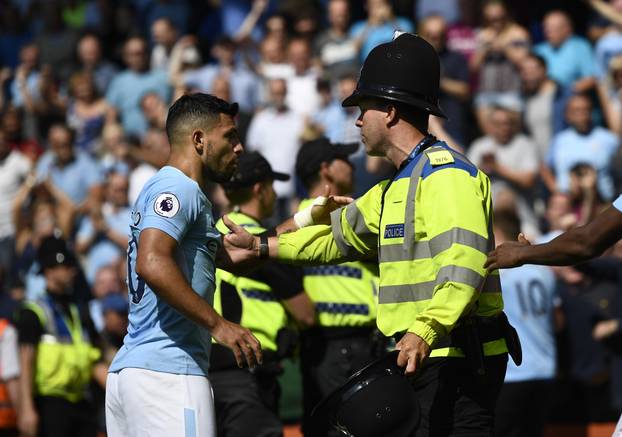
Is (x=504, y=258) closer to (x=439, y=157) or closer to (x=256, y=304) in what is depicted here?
(x=439, y=157)

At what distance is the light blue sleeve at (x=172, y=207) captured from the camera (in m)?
5.38

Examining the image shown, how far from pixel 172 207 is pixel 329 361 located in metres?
2.83

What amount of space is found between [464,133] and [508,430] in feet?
16.3

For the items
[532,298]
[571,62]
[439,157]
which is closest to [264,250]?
[439,157]

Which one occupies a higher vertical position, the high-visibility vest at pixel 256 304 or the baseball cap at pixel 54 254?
the baseball cap at pixel 54 254

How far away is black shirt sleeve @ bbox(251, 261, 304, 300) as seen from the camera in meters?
7.54

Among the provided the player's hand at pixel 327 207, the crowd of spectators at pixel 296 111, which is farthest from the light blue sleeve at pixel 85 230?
the player's hand at pixel 327 207

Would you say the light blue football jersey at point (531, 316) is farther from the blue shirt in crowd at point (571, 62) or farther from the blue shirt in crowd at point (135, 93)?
the blue shirt in crowd at point (135, 93)

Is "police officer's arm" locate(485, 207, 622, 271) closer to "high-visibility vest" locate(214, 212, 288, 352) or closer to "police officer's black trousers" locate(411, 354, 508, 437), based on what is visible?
"police officer's black trousers" locate(411, 354, 508, 437)

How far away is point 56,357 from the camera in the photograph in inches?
368

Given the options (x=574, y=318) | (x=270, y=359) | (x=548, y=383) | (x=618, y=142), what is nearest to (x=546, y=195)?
(x=618, y=142)

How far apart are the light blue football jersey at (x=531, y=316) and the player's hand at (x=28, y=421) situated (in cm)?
368

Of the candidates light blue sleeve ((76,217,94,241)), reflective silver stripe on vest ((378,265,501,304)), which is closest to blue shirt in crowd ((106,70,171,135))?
light blue sleeve ((76,217,94,241))

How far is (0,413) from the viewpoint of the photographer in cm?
952
